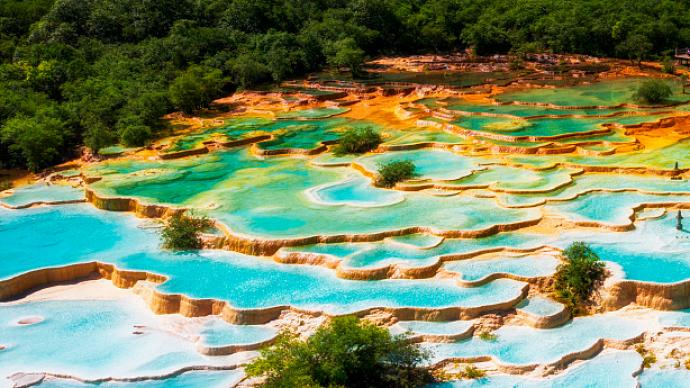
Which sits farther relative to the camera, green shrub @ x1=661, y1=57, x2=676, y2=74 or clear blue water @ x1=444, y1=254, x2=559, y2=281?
green shrub @ x1=661, y1=57, x2=676, y2=74

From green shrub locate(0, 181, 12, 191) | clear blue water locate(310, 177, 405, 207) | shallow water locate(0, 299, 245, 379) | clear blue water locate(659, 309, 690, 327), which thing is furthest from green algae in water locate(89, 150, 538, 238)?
clear blue water locate(659, 309, 690, 327)

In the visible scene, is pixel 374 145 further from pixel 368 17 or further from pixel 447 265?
pixel 368 17

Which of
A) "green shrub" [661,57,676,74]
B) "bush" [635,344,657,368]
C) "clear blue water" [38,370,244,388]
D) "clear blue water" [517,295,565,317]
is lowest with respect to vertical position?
"clear blue water" [38,370,244,388]

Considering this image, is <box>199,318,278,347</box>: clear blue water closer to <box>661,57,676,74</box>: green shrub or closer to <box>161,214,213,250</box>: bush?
<box>161,214,213,250</box>: bush

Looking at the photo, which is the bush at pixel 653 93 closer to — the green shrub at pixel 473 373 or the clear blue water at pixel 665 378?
the clear blue water at pixel 665 378

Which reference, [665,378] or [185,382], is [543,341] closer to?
[665,378]

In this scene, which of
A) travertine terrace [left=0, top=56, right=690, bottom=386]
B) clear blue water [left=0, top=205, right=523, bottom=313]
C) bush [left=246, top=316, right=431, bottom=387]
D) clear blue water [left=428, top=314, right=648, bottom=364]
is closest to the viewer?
bush [left=246, top=316, right=431, bottom=387]

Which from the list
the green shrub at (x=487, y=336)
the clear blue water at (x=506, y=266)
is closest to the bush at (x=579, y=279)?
the clear blue water at (x=506, y=266)

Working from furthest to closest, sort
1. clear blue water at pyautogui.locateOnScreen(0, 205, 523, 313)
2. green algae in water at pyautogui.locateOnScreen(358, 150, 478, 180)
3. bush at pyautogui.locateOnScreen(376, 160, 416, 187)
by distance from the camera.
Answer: green algae in water at pyautogui.locateOnScreen(358, 150, 478, 180) < bush at pyautogui.locateOnScreen(376, 160, 416, 187) < clear blue water at pyautogui.locateOnScreen(0, 205, 523, 313)
